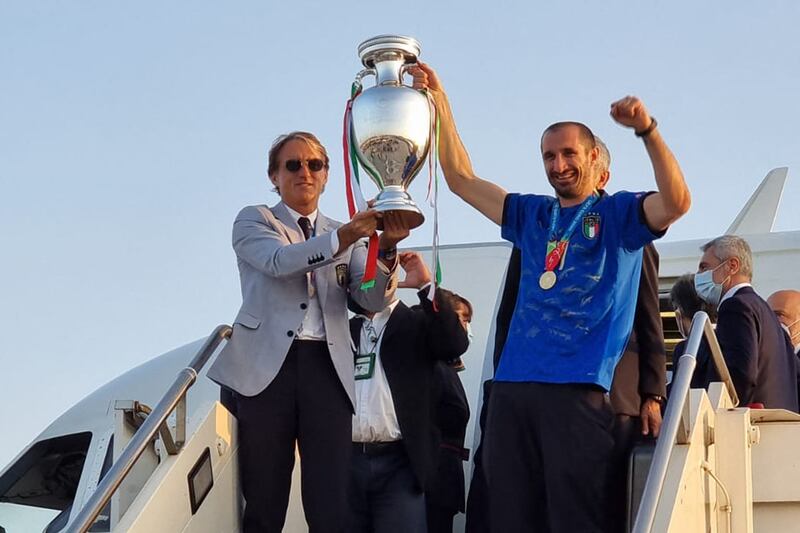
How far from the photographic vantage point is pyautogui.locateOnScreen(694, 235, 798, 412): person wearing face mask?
20.3 feet

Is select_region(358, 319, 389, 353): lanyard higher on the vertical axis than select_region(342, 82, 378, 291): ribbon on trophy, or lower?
lower

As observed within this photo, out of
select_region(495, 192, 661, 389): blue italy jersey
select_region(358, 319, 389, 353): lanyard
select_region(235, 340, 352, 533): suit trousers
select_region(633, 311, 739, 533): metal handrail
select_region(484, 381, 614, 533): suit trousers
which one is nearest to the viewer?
select_region(633, 311, 739, 533): metal handrail

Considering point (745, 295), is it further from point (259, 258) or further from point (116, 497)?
point (116, 497)

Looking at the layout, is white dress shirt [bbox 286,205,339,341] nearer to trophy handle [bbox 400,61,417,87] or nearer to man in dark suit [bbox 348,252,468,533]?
man in dark suit [bbox 348,252,468,533]

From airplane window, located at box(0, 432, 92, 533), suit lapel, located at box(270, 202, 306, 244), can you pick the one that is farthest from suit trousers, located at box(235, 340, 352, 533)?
airplane window, located at box(0, 432, 92, 533)

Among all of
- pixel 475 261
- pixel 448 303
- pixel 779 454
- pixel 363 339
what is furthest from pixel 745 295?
pixel 475 261

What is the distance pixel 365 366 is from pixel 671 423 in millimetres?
2224

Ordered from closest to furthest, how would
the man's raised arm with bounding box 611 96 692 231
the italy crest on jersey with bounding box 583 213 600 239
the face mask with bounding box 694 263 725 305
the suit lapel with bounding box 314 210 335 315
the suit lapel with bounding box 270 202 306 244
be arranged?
the man's raised arm with bounding box 611 96 692 231, the italy crest on jersey with bounding box 583 213 600 239, the suit lapel with bounding box 314 210 335 315, the suit lapel with bounding box 270 202 306 244, the face mask with bounding box 694 263 725 305

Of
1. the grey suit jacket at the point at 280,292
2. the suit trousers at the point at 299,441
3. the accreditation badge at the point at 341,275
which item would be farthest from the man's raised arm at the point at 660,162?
the suit trousers at the point at 299,441

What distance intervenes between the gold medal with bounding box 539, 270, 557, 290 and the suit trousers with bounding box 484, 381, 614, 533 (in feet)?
1.39

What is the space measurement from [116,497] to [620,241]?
2.55 m

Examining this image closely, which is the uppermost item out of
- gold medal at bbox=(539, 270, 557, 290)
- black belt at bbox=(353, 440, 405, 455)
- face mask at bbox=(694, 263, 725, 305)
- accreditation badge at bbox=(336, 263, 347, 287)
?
face mask at bbox=(694, 263, 725, 305)

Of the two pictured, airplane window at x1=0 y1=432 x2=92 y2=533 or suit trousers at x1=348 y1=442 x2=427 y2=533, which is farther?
airplane window at x1=0 y1=432 x2=92 y2=533

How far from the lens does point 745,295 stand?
252 inches
